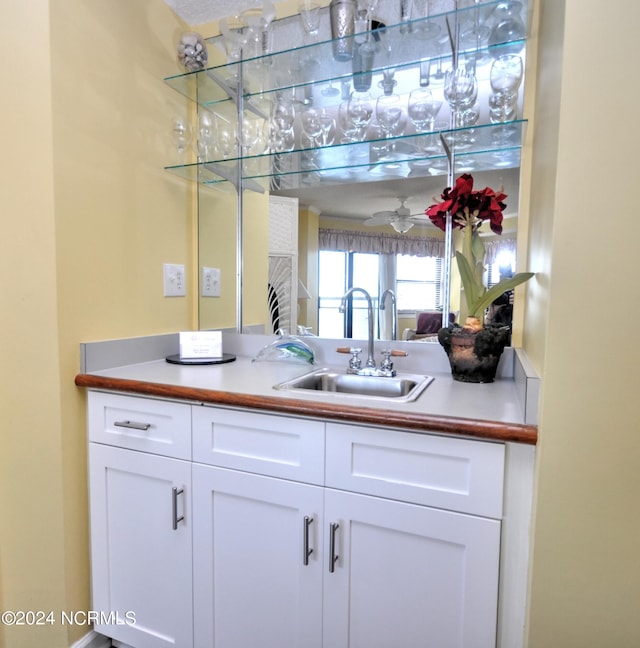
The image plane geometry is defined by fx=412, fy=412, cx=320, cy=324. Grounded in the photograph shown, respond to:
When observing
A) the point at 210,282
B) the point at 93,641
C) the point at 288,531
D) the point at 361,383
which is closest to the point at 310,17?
the point at 210,282

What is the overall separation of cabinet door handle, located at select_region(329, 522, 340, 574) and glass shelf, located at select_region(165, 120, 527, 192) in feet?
3.90

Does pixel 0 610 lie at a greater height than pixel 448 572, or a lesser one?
lesser

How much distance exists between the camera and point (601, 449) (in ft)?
2.45

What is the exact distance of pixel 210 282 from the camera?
1.84m

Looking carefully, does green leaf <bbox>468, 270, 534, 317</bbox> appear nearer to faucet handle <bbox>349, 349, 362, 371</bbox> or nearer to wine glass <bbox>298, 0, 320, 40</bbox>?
faucet handle <bbox>349, 349, 362, 371</bbox>

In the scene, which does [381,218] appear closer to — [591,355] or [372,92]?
[372,92]

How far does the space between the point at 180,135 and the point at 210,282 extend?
0.61 meters

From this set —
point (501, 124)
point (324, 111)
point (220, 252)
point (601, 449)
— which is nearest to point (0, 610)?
point (220, 252)

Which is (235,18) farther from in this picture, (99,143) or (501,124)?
(501,124)

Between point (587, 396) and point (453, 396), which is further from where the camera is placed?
point (453, 396)

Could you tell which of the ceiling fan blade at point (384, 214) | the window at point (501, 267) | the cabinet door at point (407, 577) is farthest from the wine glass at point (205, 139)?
the cabinet door at point (407, 577)

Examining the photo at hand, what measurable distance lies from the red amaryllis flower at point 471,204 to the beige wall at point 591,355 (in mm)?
454

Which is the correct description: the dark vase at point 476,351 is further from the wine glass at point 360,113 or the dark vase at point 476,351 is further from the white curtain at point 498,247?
the wine glass at point 360,113

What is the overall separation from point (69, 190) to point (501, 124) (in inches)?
52.1
